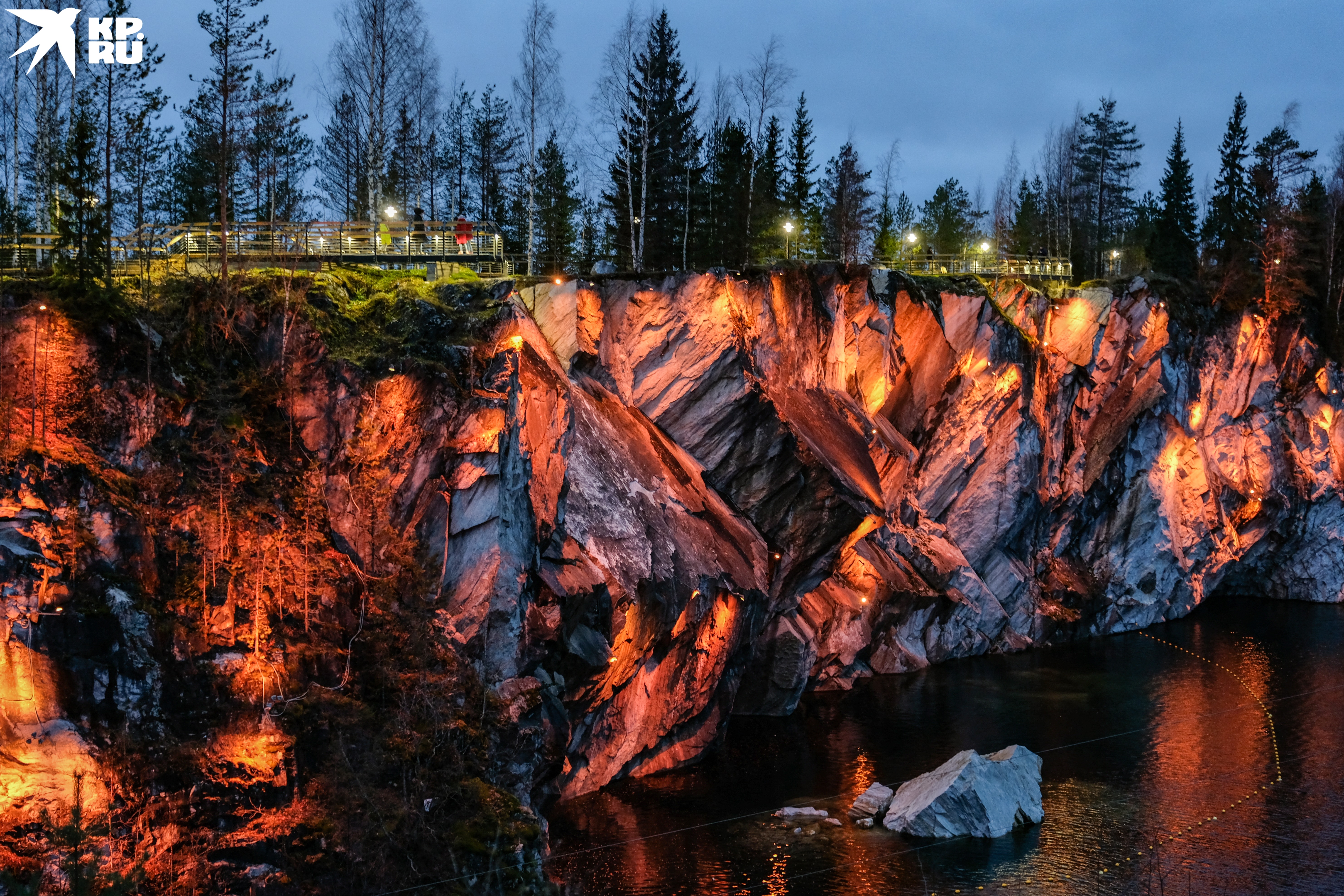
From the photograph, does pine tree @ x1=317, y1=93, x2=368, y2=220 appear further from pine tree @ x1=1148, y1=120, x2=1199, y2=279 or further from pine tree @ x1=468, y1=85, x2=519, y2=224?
pine tree @ x1=1148, y1=120, x2=1199, y2=279

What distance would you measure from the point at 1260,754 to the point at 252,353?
32162 millimetres

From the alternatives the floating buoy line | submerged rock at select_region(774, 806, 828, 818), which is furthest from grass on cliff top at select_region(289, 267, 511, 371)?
submerged rock at select_region(774, 806, 828, 818)

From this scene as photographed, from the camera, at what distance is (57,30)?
3353cm

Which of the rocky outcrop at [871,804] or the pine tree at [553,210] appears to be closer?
the rocky outcrop at [871,804]

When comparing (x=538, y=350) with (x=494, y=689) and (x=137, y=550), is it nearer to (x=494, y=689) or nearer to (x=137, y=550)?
(x=494, y=689)

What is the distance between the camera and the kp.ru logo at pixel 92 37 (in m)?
33.0

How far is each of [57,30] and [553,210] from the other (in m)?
20.4

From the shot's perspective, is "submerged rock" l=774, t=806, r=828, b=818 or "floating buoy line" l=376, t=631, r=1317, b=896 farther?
"submerged rock" l=774, t=806, r=828, b=818

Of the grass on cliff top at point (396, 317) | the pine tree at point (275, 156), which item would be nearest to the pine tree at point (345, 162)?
the pine tree at point (275, 156)

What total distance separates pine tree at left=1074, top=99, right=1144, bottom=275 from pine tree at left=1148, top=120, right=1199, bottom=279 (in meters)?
2.15

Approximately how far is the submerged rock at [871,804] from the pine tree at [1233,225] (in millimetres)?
36507

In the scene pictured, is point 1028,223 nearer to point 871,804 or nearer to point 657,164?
point 657,164

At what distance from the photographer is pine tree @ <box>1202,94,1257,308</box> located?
183 ft

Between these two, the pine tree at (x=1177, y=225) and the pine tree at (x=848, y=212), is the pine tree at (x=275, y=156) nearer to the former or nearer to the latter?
the pine tree at (x=848, y=212)
